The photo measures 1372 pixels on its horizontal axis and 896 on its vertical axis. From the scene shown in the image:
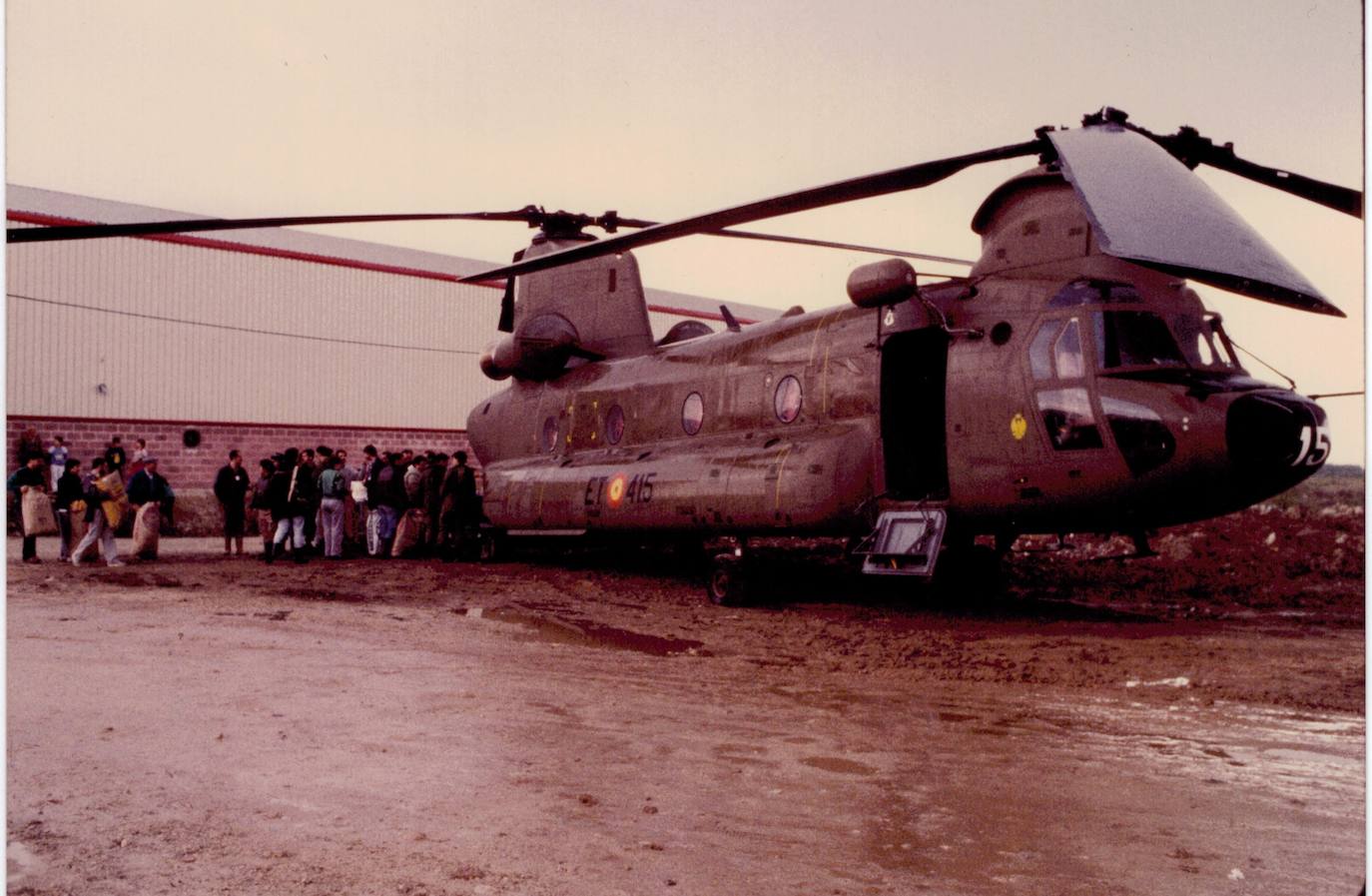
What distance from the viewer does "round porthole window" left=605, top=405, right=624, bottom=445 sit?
1367 centimetres

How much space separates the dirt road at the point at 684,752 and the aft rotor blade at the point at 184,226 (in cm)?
240

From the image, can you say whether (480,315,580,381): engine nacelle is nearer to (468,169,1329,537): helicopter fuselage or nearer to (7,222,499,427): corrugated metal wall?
(468,169,1329,537): helicopter fuselage

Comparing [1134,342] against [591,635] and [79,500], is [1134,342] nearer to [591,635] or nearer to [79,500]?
[591,635]

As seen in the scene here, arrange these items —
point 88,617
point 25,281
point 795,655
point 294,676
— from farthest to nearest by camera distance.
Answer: point 25,281 < point 88,617 < point 795,655 < point 294,676

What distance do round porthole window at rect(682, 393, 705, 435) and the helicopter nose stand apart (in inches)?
227

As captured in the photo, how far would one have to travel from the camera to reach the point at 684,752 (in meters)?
5.38

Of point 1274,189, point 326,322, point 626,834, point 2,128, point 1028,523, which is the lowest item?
point 626,834

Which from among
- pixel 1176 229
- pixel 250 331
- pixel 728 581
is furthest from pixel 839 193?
pixel 250 331

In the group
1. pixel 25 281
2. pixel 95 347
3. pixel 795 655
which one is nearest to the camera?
pixel 795 655

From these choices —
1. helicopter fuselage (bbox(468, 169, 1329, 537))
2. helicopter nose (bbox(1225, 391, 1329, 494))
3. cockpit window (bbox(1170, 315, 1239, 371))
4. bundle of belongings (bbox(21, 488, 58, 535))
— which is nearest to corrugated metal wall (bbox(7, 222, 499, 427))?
bundle of belongings (bbox(21, 488, 58, 535))

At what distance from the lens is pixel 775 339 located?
38.4 ft

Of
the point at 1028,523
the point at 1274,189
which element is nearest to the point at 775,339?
the point at 1028,523

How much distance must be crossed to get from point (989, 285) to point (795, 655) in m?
3.79

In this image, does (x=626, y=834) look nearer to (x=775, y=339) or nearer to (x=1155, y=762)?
(x=1155, y=762)
